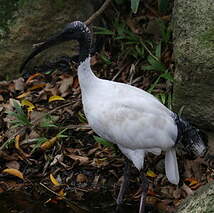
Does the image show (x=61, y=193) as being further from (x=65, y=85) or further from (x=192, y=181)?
(x=65, y=85)

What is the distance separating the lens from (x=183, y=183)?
5.71 meters

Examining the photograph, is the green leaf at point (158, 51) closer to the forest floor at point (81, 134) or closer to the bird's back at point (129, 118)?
the forest floor at point (81, 134)

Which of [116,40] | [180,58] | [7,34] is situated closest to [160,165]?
[180,58]

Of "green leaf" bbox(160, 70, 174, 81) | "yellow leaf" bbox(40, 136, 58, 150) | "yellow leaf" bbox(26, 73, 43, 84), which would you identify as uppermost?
"green leaf" bbox(160, 70, 174, 81)

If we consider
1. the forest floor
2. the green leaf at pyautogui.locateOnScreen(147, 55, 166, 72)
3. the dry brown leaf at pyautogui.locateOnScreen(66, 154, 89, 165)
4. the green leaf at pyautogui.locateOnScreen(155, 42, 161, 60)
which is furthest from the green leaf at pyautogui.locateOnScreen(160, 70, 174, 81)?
the dry brown leaf at pyautogui.locateOnScreen(66, 154, 89, 165)

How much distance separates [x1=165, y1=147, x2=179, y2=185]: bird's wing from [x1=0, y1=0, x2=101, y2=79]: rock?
2595 mm

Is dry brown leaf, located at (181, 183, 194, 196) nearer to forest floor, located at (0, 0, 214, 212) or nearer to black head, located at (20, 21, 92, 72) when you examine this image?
forest floor, located at (0, 0, 214, 212)

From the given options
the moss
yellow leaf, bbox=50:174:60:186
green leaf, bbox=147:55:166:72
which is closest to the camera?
the moss

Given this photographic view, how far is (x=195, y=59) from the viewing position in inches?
212

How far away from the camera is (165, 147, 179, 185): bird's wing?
5.41 metres

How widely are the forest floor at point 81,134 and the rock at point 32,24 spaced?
27 centimetres

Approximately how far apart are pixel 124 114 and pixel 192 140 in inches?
30.1

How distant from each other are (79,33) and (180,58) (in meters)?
1.07

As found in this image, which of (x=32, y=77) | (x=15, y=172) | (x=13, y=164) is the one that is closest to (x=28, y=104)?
(x=32, y=77)
